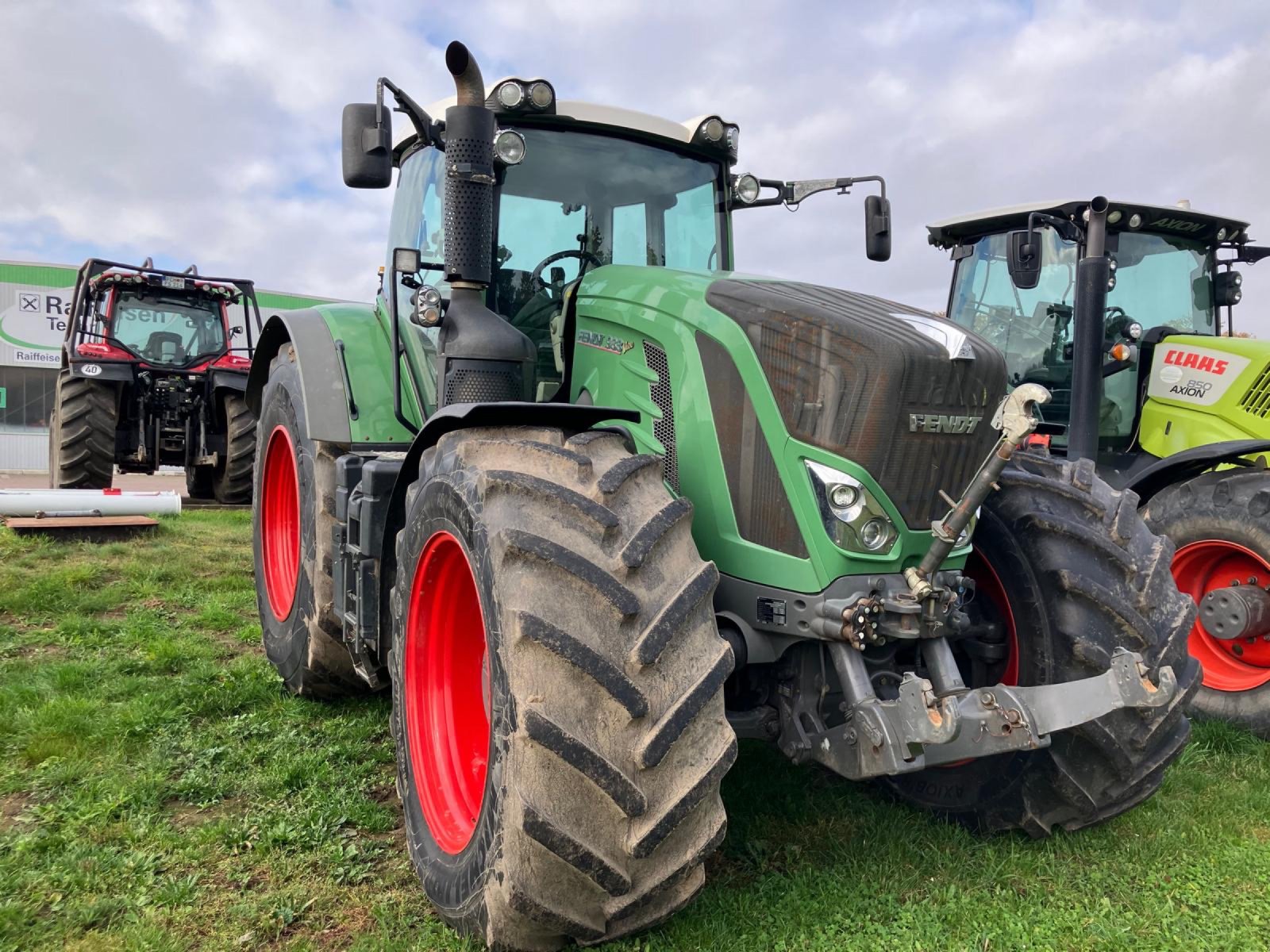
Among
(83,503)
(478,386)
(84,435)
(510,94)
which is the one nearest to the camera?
(478,386)

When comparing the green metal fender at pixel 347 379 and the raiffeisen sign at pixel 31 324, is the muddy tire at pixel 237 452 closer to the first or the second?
the green metal fender at pixel 347 379

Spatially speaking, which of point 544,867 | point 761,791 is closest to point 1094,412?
point 761,791

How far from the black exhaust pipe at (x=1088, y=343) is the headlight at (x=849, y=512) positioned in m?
3.12

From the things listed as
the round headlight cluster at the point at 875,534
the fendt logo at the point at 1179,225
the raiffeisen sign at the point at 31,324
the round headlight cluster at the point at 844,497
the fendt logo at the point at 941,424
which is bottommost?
the round headlight cluster at the point at 875,534

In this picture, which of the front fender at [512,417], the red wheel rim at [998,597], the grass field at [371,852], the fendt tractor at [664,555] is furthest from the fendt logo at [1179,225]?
the front fender at [512,417]

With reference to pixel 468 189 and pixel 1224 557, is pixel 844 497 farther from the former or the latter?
pixel 1224 557

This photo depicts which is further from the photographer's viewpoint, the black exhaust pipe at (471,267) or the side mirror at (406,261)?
the side mirror at (406,261)

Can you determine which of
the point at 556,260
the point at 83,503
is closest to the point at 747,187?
the point at 556,260

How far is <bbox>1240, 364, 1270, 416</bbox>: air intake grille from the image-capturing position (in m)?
4.95

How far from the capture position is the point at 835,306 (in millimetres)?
2697

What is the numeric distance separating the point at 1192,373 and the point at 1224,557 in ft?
3.81

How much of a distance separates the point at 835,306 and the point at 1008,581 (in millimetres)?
1053

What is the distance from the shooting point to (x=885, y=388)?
249cm

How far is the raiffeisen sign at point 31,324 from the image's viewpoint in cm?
2475
